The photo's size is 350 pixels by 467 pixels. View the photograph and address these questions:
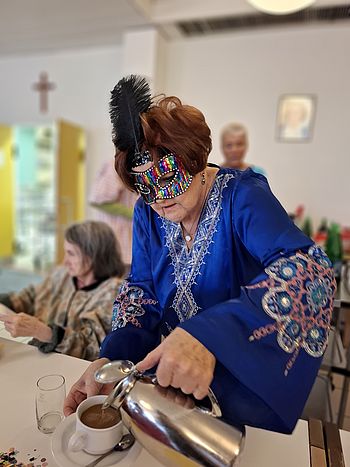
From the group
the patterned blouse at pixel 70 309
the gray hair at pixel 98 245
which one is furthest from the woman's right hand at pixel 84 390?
the gray hair at pixel 98 245

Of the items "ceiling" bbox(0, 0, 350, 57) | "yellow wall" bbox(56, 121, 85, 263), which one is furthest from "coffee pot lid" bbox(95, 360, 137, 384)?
"yellow wall" bbox(56, 121, 85, 263)

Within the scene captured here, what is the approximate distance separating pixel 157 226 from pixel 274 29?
3.04m

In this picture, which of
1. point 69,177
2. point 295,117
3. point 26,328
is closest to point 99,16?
point 69,177

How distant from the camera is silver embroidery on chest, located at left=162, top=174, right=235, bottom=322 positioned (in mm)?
737

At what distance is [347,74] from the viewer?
3018 millimetres

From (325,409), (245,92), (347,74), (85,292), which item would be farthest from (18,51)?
(325,409)

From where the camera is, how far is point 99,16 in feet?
10.1

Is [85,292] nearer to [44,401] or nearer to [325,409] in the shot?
[44,401]

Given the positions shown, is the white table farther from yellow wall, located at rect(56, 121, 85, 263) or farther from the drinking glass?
yellow wall, located at rect(56, 121, 85, 263)

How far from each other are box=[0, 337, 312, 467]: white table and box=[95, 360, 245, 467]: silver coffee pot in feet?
0.47

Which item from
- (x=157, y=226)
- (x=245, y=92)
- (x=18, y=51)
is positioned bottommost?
(x=157, y=226)

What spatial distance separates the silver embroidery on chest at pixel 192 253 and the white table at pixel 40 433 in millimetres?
271

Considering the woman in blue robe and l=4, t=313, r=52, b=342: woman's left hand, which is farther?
l=4, t=313, r=52, b=342: woman's left hand

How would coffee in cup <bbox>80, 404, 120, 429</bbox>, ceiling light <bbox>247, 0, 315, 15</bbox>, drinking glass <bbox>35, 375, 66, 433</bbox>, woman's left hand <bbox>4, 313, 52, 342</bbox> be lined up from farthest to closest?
ceiling light <bbox>247, 0, 315, 15</bbox> → woman's left hand <bbox>4, 313, 52, 342</bbox> → drinking glass <bbox>35, 375, 66, 433</bbox> → coffee in cup <bbox>80, 404, 120, 429</bbox>
